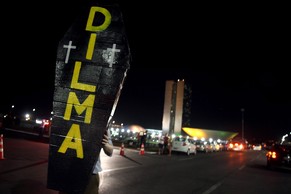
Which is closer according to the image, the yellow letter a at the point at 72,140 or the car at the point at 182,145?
the yellow letter a at the point at 72,140

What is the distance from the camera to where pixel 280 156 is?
16219 mm

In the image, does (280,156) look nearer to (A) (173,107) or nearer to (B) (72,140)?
(B) (72,140)

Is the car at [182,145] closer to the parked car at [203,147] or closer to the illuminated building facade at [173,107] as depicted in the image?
the parked car at [203,147]

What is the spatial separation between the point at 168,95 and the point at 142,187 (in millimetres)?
78372

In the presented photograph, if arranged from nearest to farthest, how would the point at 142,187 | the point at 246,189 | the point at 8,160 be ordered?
the point at 142,187, the point at 246,189, the point at 8,160

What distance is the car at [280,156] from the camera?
15950mm

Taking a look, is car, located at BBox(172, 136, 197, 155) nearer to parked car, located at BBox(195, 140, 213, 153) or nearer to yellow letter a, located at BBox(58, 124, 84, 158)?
parked car, located at BBox(195, 140, 213, 153)

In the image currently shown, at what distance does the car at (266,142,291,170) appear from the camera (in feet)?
52.3

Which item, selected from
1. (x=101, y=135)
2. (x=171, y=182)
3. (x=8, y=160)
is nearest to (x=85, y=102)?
(x=101, y=135)

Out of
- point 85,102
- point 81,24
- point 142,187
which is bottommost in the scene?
point 142,187

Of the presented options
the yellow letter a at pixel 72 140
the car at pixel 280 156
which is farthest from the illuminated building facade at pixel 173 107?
the yellow letter a at pixel 72 140

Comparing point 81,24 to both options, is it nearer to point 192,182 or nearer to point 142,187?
point 142,187

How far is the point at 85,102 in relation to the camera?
2.69 meters

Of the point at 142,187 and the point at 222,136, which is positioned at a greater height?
the point at 222,136
